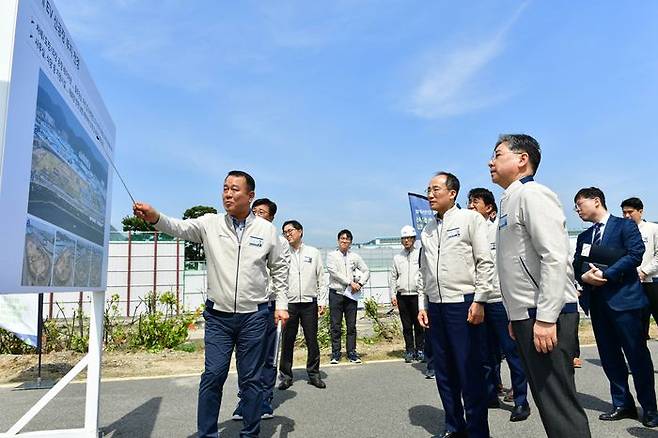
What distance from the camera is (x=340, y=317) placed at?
7.11 m

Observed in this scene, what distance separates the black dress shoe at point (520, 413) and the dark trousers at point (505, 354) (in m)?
0.04

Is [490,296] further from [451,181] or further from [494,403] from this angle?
[494,403]

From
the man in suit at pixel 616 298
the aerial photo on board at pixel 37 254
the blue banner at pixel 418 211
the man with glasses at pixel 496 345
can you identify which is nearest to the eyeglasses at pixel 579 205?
the man in suit at pixel 616 298

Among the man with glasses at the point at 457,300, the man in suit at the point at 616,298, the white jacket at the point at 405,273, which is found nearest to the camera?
the man with glasses at the point at 457,300

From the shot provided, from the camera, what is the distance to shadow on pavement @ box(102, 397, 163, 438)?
3.84m

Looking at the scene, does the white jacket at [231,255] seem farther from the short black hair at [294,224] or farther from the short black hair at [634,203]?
the short black hair at [634,203]

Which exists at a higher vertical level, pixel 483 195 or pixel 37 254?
pixel 483 195

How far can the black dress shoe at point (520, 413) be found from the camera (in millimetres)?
3971

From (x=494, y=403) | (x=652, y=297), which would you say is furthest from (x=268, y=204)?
(x=652, y=297)

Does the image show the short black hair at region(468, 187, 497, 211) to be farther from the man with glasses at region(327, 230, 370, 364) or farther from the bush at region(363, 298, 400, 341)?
the bush at region(363, 298, 400, 341)

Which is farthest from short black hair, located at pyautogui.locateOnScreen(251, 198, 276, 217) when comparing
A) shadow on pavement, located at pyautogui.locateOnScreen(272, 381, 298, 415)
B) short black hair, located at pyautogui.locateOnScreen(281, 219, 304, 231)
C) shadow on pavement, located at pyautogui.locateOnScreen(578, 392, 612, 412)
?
shadow on pavement, located at pyautogui.locateOnScreen(578, 392, 612, 412)

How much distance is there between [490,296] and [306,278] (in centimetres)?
263

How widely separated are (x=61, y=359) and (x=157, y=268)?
10959 millimetres

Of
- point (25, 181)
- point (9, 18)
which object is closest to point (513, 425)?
point (25, 181)
